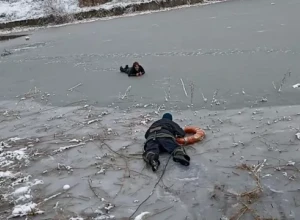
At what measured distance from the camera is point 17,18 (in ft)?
95.1

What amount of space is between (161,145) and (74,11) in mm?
24069

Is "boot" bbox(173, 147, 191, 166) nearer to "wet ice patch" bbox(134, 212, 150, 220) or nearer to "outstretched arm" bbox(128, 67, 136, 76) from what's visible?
"wet ice patch" bbox(134, 212, 150, 220)

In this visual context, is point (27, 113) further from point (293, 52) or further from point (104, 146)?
point (293, 52)

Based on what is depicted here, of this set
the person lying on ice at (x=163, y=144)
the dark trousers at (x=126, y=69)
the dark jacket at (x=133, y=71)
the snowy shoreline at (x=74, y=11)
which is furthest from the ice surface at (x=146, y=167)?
the snowy shoreline at (x=74, y=11)

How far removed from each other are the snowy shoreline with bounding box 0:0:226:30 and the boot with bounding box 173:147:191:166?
20477mm

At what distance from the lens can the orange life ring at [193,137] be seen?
240 inches

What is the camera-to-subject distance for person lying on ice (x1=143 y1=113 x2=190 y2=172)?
217 inches

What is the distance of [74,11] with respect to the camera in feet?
92.1

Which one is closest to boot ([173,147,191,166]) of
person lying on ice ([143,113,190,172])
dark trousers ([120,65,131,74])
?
person lying on ice ([143,113,190,172])

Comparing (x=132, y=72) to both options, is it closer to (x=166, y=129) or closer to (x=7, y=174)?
(x=166, y=129)

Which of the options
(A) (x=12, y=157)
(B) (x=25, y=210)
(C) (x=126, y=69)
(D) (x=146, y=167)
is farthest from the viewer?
(C) (x=126, y=69)

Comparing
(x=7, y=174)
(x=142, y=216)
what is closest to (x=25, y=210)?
(x=7, y=174)

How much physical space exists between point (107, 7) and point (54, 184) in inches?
910

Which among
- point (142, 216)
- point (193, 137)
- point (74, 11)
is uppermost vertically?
point (74, 11)
